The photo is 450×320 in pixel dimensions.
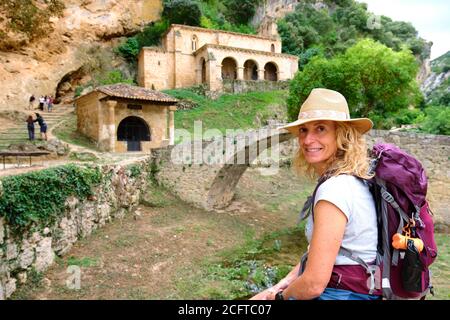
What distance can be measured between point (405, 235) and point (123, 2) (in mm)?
34099

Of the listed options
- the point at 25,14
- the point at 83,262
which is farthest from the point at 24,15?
the point at 83,262


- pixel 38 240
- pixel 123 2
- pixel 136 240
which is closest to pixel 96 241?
pixel 136 240

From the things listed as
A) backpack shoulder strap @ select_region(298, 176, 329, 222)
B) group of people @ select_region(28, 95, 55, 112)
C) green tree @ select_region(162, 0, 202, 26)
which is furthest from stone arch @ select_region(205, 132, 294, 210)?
green tree @ select_region(162, 0, 202, 26)

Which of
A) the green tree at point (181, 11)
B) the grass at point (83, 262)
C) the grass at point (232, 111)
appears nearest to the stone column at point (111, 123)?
the grass at point (232, 111)

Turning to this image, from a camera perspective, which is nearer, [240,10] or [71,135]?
[71,135]

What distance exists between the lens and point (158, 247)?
8.80 m

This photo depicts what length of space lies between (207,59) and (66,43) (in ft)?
40.8

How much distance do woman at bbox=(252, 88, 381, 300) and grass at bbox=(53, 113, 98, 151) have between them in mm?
15082

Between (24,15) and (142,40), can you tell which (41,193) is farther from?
(142,40)

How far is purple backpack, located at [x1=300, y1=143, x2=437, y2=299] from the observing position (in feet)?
5.04

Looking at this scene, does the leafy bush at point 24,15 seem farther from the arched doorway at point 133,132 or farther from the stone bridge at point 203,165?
the arched doorway at point 133,132

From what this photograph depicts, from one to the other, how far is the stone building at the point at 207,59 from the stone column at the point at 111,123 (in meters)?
15.4

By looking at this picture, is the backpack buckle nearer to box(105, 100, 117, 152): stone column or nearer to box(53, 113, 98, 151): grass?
box(105, 100, 117, 152): stone column

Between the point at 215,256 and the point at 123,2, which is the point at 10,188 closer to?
the point at 215,256
